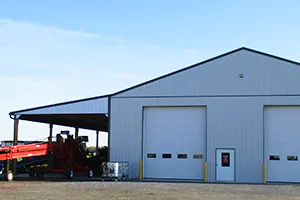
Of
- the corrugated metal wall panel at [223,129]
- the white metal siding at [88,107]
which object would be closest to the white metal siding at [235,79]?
the corrugated metal wall panel at [223,129]

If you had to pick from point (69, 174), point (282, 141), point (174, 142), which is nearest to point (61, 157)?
point (69, 174)

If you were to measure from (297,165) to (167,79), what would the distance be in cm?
843

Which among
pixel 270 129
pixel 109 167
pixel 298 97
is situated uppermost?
pixel 298 97

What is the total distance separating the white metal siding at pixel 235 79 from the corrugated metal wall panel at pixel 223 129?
41cm

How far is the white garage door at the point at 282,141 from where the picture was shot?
90.4ft

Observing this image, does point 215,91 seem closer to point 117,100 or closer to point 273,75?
point 273,75

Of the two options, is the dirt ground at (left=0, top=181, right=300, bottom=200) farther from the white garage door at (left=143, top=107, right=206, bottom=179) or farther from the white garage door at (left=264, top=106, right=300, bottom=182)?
the white garage door at (left=143, top=107, right=206, bottom=179)

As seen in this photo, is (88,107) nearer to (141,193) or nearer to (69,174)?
(69,174)

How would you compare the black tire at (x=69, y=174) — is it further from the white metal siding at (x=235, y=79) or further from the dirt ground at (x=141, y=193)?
the dirt ground at (x=141, y=193)

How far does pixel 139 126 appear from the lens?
29375 mm

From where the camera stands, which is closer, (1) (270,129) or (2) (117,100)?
(1) (270,129)

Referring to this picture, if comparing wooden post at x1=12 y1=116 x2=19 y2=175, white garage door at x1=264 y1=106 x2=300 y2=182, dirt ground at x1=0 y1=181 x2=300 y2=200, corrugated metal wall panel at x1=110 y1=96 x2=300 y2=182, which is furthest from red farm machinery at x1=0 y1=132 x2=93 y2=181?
white garage door at x1=264 y1=106 x2=300 y2=182

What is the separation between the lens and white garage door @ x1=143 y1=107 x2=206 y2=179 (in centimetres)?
2881

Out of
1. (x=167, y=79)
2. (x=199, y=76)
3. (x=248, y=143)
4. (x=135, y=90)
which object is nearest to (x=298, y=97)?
(x=248, y=143)
